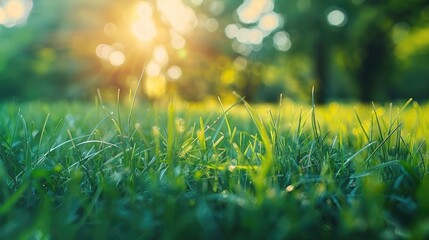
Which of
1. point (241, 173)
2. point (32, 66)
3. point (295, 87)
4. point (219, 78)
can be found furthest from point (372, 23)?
point (241, 173)

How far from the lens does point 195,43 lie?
19906mm

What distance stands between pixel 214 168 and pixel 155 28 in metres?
17.6

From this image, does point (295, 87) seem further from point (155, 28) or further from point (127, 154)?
point (127, 154)

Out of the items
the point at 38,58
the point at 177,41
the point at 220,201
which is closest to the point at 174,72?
the point at 177,41

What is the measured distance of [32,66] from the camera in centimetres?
2259

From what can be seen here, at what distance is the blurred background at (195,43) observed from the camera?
740 inches

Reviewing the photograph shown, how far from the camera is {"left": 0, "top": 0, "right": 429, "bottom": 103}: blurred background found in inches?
740

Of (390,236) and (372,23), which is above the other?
(390,236)

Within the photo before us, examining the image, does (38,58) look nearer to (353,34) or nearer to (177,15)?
(177,15)

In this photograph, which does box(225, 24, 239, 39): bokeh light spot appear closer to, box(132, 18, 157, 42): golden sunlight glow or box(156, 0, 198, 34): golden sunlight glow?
box(156, 0, 198, 34): golden sunlight glow

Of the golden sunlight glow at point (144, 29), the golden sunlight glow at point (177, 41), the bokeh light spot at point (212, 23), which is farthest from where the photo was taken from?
the bokeh light spot at point (212, 23)

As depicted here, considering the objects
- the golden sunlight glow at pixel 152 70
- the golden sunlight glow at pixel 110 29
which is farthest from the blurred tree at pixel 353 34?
the golden sunlight glow at pixel 152 70

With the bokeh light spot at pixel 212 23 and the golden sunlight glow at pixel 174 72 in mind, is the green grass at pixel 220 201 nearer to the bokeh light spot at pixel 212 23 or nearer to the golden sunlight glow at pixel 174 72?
the golden sunlight glow at pixel 174 72

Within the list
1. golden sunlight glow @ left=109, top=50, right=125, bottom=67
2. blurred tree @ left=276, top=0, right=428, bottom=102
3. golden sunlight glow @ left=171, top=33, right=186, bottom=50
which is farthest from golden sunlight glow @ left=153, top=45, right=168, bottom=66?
blurred tree @ left=276, top=0, right=428, bottom=102
